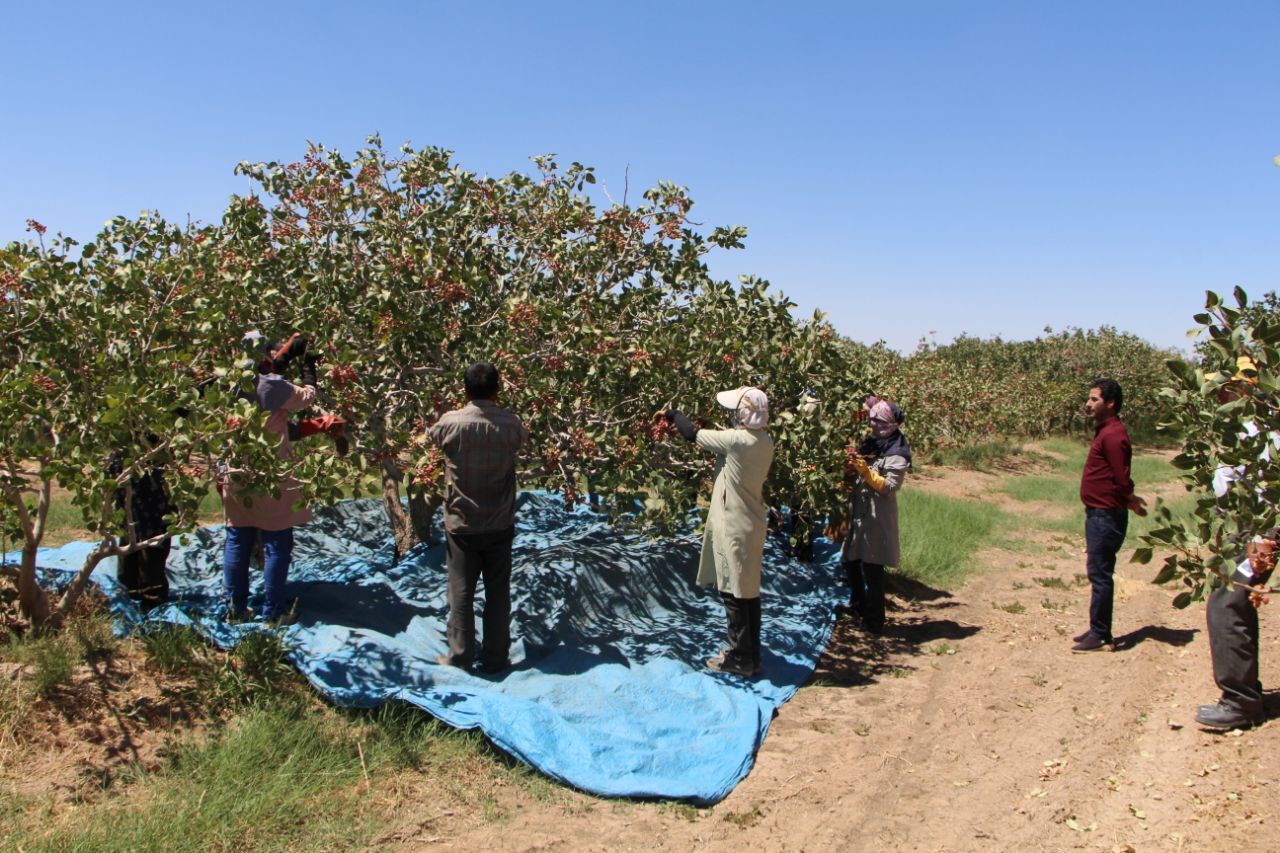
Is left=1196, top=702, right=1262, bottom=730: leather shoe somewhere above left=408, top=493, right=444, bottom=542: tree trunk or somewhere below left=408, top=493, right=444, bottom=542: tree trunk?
below

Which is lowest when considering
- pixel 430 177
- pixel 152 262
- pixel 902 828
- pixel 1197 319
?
pixel 902 828

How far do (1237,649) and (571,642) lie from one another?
3252 millimetres

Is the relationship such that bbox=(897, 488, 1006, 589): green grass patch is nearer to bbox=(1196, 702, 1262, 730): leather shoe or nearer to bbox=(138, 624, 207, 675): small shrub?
bbox=(1196, 702, 1262, 730): leather shoe

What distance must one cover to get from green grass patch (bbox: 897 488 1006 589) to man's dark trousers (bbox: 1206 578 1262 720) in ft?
10.6

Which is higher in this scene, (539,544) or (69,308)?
(69,308)

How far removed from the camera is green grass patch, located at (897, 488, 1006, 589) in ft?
25.3

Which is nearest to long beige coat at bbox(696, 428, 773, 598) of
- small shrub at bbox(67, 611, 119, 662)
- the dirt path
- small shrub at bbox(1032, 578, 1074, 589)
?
the dirt path

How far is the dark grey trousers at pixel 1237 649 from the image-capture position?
4160 mm

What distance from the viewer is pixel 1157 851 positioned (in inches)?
130

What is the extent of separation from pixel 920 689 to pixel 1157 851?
5.87 ft

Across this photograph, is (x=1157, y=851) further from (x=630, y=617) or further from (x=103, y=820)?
(x=103, y=820)

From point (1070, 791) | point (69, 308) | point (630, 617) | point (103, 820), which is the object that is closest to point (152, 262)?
point (69, 308)

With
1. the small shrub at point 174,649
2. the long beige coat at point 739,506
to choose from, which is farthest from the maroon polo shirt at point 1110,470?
the small shrub at point 174,649

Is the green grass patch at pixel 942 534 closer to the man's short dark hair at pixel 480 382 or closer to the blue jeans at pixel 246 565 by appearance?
the man's short dark hair at pixel 480 382
